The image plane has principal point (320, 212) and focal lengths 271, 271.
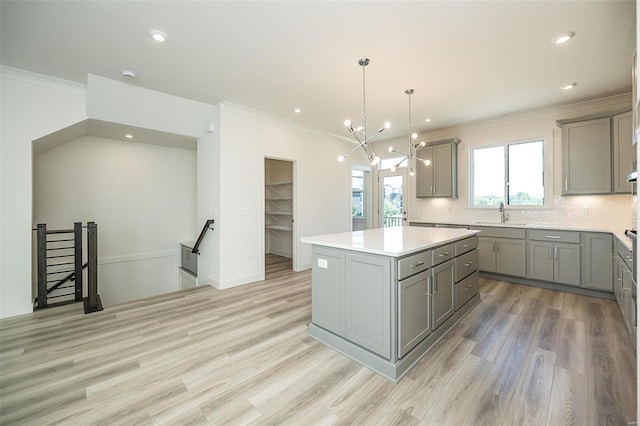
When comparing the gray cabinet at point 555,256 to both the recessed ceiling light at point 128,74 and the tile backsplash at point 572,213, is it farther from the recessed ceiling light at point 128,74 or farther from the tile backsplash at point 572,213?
the recessed ceiling light at point 128,74

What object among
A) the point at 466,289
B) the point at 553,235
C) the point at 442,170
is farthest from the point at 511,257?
the point at 442,170

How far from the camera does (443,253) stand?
106 inches

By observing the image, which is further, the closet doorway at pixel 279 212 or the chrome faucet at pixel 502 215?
the closet doorway at pixel 279 212

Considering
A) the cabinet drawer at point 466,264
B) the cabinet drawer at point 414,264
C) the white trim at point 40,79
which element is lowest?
the cabinet drawer at point 466,264

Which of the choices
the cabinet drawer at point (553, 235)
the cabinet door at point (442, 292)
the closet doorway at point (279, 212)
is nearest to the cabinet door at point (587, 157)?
the cabinet drawer at point (553, 235)

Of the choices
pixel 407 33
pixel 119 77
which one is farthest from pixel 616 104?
pixel 119 77

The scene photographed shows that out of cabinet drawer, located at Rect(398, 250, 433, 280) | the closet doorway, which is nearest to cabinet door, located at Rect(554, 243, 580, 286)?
cabinet drawer, located at Rect(398, 250, 433, 280)

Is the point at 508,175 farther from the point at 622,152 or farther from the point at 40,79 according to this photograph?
the point at 40,79

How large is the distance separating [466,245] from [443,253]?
0.70 m

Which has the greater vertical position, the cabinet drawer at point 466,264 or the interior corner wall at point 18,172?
the interior corner wall at point 18,172

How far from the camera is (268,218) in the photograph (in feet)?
24.1

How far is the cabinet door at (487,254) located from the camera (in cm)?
466

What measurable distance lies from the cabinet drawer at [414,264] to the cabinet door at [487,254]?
9.19ft

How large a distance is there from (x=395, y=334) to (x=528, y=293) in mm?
3150
